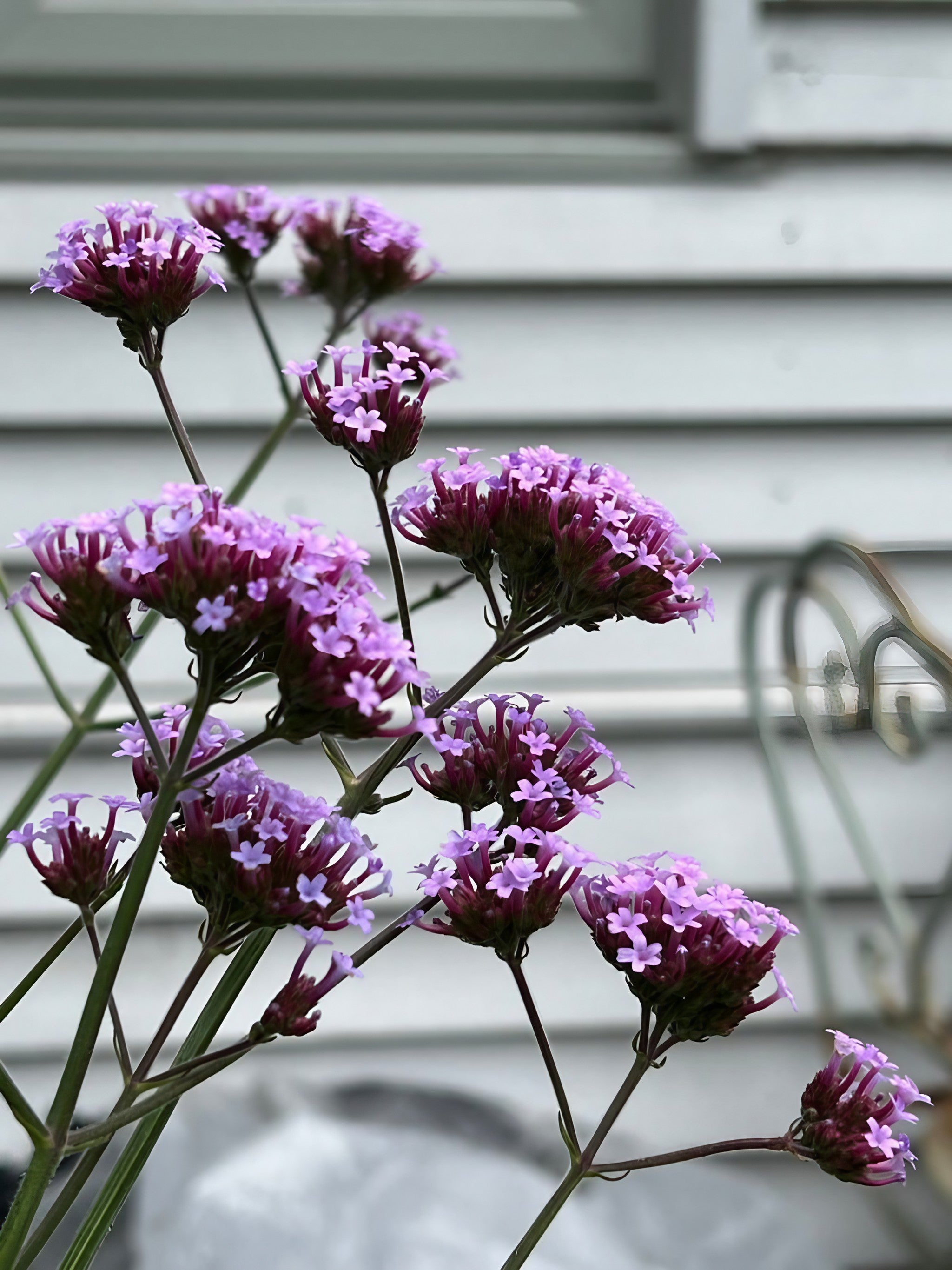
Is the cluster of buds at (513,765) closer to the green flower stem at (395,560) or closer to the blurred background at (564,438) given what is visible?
the green flower stem at (395,560)

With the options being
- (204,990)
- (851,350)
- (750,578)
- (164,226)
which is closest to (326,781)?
(204,990)

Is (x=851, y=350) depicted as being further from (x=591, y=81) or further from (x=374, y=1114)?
(x=374, y=1114)

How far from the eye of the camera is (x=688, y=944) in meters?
0.34

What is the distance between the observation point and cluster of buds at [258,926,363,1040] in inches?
11.2

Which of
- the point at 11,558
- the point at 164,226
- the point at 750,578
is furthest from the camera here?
the point at 750,578

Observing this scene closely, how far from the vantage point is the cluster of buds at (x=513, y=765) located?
1.15 feet

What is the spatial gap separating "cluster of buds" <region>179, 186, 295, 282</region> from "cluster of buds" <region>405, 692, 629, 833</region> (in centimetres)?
32

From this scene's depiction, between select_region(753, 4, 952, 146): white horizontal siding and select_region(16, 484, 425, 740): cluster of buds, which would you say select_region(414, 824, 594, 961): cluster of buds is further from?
select_region(753, 4, 952, 146): white horizontal siding

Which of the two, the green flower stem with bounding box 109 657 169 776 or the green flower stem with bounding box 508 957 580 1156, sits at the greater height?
the green flower stem with bounding box 109 657 169 776

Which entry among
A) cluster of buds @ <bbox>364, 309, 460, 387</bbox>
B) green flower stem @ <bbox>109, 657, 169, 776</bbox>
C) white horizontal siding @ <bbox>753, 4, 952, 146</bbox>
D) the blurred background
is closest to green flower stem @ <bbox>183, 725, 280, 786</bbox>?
green flower stem @ <bbox>109, 657, 169, 776</bbox>

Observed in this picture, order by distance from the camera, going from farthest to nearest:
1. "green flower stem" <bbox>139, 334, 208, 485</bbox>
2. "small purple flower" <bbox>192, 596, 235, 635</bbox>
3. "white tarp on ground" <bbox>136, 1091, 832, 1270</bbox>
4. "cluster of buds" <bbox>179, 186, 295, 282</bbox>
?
1. "white tarp on ground" <bbox>136, 1091, 832, 1270</bbox>
2. "cluster of buds" <bbox>179, 186, 295, 282</bbox>
3. "green flower stem" <bbox>139, 334, 208, 485</bbox>
4. "small purple flower" <bbox>192, 596, 235, 635</bbox>

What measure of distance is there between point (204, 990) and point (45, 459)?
0.54 meters

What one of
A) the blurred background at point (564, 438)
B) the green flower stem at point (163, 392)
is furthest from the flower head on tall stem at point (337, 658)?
the blurred background at point (564, 438)

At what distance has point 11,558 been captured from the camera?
108 centimetres
